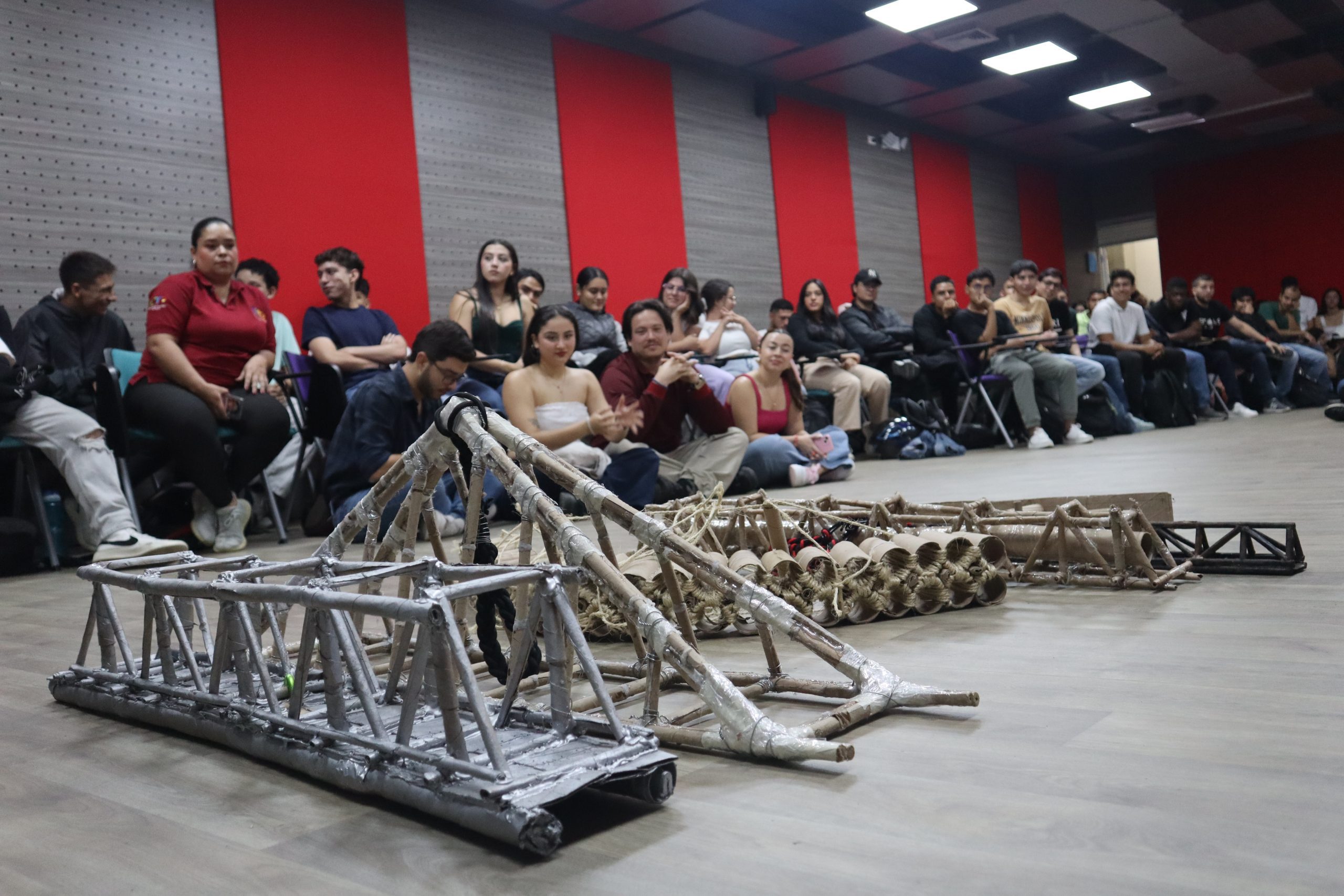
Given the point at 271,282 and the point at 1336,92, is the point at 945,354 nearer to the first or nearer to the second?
the point at 271,282

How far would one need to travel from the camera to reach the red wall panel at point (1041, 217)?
12586mm

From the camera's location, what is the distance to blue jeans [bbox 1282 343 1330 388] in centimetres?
858

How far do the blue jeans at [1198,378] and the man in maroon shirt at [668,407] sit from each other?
457 cm

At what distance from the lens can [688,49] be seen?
26.2ft

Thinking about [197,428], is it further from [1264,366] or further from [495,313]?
[1264,366]

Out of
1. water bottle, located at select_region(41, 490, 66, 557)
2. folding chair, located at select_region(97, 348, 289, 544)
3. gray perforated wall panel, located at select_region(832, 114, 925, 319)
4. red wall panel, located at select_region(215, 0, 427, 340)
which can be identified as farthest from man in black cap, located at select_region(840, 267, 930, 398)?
water bottle, located at select_region(41, 490, 66, 557)

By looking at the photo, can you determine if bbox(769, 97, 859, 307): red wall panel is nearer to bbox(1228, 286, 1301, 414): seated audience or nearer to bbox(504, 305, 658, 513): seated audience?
bbox(1228, 286, 1301, 414): seated audience

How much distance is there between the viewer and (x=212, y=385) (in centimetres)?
404

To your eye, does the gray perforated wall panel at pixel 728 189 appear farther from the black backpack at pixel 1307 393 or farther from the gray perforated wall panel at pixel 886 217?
the black backpack at pixel 1307 393

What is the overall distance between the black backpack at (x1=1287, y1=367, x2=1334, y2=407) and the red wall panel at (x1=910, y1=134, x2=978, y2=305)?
130 inches

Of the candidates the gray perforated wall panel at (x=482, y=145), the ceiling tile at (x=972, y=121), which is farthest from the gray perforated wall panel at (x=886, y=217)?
the gray perforated wall panel at (x=482, y=145)

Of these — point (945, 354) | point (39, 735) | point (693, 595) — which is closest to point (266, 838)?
point (39, 735)

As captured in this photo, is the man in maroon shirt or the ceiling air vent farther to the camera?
the ceiling air vent

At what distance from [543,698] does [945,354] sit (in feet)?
19.4
